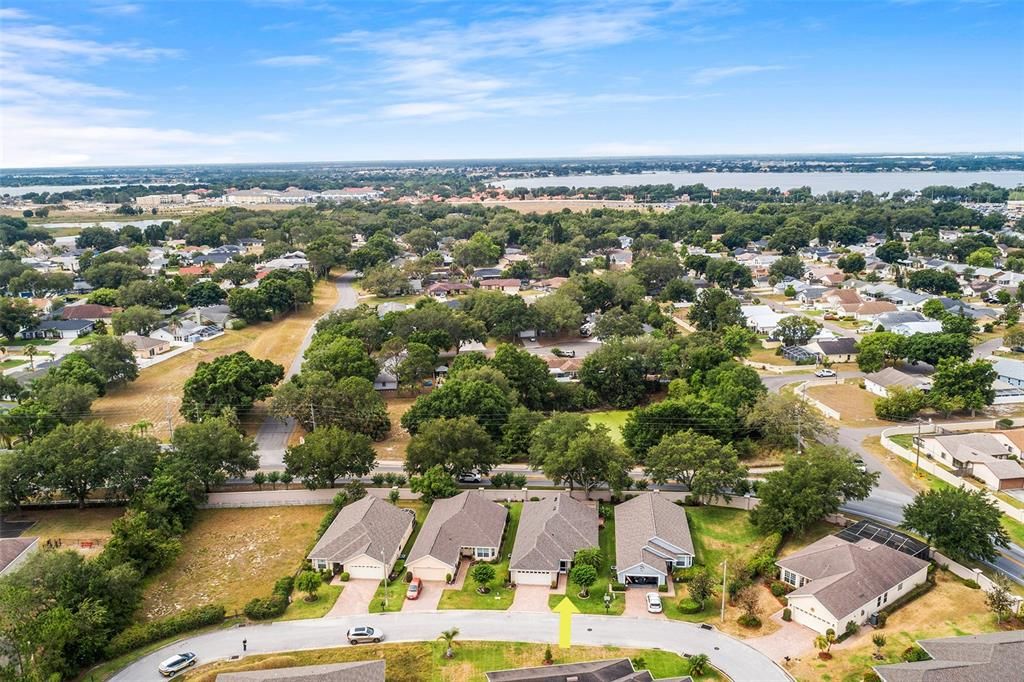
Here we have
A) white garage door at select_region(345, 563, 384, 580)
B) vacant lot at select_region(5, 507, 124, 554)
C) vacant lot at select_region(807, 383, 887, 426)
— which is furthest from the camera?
vacant lot at select_region(807, 383, 887, 426)

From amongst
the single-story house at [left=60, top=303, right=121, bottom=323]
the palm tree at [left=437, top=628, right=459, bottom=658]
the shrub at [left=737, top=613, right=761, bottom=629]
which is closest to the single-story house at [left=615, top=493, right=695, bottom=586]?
the shrub at [left=737, top=613, right=761, bottom=629]

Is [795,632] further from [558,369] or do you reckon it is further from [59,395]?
[59,395]

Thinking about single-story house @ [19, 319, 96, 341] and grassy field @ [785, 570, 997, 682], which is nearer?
grassy field @ [785, 570, 997, 682]

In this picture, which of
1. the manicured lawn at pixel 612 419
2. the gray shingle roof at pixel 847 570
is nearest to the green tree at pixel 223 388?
the manicured lawn at pixel 612 419

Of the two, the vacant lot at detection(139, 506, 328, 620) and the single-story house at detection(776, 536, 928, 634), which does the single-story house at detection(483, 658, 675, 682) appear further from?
the vacant lot at detection(139, 506, 328, 620)

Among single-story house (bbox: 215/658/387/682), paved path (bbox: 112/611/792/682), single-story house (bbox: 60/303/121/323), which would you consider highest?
single-story house (bbox: 60/303/121/323)

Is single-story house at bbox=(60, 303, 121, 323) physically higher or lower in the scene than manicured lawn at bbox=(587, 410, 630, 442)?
higher
